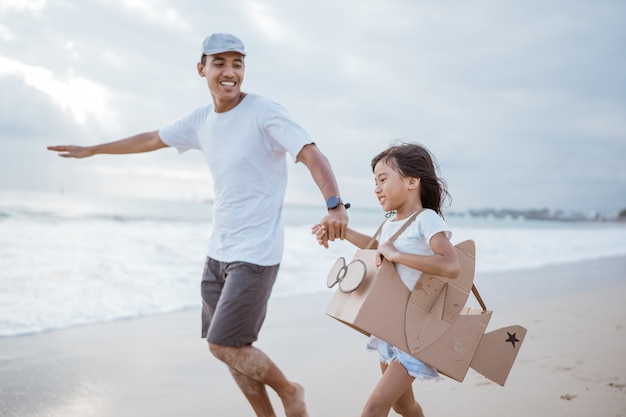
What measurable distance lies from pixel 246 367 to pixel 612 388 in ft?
8.85

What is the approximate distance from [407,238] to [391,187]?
25 centimetres

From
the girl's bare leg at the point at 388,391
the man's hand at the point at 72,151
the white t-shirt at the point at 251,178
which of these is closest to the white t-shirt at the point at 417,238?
the girl's bare leg at the point at 388,391

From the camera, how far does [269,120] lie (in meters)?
2.85

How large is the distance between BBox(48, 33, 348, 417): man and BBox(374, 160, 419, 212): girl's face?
29 centimetres

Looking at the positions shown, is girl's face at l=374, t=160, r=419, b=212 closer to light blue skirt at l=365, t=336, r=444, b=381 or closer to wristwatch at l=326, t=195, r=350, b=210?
wristwatch at l=326, t=195, r=350, b=210

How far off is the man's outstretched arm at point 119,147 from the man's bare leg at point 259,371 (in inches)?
53.3

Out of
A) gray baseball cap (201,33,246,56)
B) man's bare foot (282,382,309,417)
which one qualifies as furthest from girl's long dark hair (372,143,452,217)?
man's bare foot (282,382,309,417)

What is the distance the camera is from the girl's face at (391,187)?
8.43ft

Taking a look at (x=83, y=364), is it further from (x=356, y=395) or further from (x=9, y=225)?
(x=9, y=225)

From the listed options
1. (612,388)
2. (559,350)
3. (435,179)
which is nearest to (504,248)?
(559,350)

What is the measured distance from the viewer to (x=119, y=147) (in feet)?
11.7

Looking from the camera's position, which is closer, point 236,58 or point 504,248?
point 236,58

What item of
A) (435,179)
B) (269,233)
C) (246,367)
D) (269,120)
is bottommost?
(246,367)

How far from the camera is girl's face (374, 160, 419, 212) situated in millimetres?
2570
